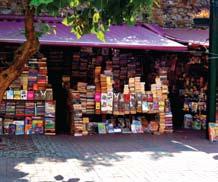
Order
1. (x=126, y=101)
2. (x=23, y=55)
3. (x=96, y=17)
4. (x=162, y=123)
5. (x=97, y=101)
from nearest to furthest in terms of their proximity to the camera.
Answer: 1. (x=96, y=17)
2. (x=23, y=55)
3. (x=97, y=101)
4. (x=126, y=101)
5. (x=162, y=123)

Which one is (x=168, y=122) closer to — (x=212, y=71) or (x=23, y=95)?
(x=212, y=71)

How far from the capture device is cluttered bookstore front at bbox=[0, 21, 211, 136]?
12.9 m

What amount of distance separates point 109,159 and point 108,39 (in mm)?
3956

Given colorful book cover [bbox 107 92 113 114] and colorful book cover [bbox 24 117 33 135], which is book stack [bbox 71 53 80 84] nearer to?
colorful book cover [bbox 107 92 113 114]

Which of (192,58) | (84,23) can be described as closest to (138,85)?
(192,58)

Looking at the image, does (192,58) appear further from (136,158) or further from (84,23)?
(84,23)

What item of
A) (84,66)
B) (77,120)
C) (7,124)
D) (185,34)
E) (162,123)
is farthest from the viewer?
(185,34)

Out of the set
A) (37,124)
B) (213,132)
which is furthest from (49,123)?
(213,132)

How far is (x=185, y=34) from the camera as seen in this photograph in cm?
1502

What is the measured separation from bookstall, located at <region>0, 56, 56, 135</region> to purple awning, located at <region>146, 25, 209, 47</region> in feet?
12.0

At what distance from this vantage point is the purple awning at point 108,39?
1223cm

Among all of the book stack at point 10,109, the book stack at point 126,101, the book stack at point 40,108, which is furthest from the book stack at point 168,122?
the book stack at point 10,109

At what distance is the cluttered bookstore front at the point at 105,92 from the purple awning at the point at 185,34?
0.64 metres

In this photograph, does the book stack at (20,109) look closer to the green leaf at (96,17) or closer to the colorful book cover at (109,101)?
the colorful book cover at (109,101)
